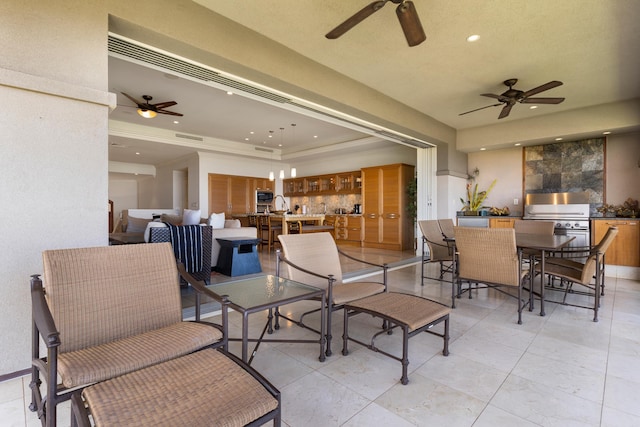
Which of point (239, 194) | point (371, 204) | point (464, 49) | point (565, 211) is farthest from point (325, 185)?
point (464, 49)

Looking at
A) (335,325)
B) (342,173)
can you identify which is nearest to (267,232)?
(342,173)

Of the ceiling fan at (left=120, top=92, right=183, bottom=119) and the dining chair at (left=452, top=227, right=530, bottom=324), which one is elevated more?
the ceiling fan at (left=120, top=92, right=183, bottom=119)

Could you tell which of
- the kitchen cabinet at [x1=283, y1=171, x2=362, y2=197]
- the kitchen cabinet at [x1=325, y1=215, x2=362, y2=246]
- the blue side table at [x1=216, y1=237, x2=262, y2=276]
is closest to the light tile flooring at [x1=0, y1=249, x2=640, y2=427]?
the blue side table at [x1=216, y1=237, x2=262, y2=276]

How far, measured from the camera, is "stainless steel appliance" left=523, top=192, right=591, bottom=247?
5.35 m

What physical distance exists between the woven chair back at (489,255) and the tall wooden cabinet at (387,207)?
430 centimetres

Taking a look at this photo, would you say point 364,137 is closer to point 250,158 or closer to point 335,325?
point 250,158

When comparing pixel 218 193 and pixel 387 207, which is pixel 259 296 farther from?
pixel 218 193

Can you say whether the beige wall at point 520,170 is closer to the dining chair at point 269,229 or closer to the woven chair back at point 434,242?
the woven chair back at point 434,242

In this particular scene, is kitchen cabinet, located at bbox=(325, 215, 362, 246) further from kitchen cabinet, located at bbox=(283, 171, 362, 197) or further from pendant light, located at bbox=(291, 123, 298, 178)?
pendant light, located at bbox=(291, 123, 298, 178)

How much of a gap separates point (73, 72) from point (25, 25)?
33cm

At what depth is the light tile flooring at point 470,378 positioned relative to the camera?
1600 mm

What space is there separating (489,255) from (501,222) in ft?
11.8

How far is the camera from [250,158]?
9648 mm

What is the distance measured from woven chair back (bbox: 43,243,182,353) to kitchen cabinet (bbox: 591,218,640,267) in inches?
259
